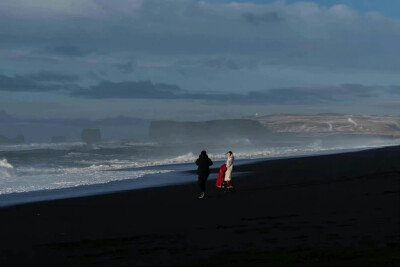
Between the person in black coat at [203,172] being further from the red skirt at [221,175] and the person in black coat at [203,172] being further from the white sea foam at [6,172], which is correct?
the white sea foam at [6,172]

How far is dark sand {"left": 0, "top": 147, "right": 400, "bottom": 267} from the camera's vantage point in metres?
8.65

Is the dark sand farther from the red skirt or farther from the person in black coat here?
the red skirt

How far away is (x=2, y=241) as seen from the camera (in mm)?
11133

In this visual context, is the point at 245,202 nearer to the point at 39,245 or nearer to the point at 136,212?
the point at 136,212

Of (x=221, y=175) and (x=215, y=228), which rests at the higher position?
(x=221, y=175)

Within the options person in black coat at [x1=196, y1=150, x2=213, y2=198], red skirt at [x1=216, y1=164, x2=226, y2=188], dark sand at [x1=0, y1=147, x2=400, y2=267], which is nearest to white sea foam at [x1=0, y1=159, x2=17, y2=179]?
dark sand at [x1=0, y1=147, x2=400, y2=267]

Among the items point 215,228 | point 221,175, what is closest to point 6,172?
point 221,175

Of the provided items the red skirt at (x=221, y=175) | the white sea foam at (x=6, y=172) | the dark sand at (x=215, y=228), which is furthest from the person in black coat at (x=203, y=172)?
the white sea foam at (x=6, y=172)

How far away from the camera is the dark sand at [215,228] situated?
8.65 metres

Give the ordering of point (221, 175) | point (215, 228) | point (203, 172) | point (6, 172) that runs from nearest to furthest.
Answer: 1. point (215, 228)
2. point (203, 172)
3. point (221, 175)
4. point (6, 172)

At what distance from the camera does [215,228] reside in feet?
38.2

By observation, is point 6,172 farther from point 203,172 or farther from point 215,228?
point 215,228

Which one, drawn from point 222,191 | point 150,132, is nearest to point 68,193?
point 222,191

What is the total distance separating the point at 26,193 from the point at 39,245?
1113 centimetres
